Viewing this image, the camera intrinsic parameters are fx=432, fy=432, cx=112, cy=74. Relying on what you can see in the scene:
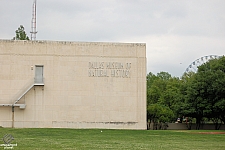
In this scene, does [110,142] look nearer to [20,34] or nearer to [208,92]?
[208,92]

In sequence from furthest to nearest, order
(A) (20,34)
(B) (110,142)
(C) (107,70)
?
(A) (20,34) → (C) (107,70) → (B) (110,142)

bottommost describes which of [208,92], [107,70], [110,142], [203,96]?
[110,142]

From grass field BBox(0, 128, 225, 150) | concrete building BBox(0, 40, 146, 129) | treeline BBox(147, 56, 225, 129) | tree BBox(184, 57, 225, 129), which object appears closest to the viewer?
grass field BBox(0, 128, 225, 150)

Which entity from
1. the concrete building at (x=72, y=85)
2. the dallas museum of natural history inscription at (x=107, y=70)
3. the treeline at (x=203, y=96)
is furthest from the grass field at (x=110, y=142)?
the treeline at (x=203, y=96)

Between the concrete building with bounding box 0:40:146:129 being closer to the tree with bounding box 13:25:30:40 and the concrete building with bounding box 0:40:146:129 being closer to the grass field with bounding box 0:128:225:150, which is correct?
the grass field with bounding box 0:128:225:150

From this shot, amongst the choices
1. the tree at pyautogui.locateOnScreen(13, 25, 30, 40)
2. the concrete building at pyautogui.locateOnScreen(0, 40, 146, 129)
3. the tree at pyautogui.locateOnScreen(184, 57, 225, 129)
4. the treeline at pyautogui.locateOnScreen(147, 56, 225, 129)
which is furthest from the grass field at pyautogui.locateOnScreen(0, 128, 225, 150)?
the tree at pyautogui.locateOnScreen(13, 25, 30, 40)

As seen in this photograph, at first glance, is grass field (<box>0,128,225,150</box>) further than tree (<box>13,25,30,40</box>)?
No

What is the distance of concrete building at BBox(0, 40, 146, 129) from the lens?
147 ft

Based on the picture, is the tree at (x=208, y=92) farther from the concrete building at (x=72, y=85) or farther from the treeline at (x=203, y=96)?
the concrete building at (x=72, y=85)

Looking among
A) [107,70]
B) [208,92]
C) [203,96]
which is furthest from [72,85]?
[203,96]

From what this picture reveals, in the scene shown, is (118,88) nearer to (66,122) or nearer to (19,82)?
(66,122)

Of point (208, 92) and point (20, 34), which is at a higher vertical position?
point (20, 34)

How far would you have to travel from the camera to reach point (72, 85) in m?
45.4

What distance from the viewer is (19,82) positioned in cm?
4491
